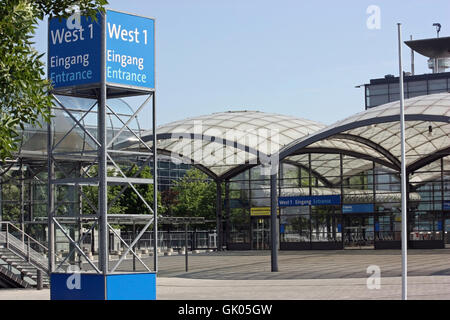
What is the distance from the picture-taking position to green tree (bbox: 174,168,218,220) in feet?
229

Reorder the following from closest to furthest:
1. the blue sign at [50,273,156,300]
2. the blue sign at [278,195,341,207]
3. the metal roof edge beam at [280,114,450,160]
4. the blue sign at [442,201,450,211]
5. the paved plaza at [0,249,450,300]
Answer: the blue sign at [50,273,156,300]
the paved plaza at [0,249,450,300]
the metal roof edge beam at [280,114,450,160]
the blue sign at [442,201,450,211]
the blue sign at [278,195,341,207]

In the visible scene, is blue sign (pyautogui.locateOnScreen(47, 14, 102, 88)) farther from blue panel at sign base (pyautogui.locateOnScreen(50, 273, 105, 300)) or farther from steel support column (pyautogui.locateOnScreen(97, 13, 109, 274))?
blue panel at sign base (pyautogui.locateOnScreen(50, 273, 105, 300))

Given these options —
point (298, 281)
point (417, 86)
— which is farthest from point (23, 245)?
point (417, 86)

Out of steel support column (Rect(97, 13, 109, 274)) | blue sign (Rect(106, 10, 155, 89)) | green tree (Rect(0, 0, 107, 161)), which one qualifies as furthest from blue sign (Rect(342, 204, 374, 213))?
green tree (Rect(0, 0, 107, 161))

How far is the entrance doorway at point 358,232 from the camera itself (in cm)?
4906

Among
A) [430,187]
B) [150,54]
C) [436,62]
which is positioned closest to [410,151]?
[430,187]

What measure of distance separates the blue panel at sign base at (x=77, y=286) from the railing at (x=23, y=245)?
789 centimetres

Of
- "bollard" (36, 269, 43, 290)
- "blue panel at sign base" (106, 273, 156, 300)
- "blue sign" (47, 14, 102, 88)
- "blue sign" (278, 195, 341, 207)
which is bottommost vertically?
"bollard" (36, 269, 43, 290)

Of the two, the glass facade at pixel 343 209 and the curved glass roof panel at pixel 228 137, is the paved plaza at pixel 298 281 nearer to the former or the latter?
the curved glass roof panel at pixel 228 137

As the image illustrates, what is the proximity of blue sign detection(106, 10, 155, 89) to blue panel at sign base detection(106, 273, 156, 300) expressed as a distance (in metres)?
4.24

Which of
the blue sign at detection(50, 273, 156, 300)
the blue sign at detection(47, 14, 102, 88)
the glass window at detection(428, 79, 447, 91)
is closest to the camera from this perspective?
the blue sign at detection(47, 14, 102, 88)

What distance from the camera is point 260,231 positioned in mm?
51812

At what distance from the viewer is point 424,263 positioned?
3312 centimetres

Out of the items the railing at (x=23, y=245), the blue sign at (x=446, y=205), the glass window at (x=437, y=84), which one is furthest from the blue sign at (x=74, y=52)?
the glass window at (x=437, y=84)
